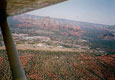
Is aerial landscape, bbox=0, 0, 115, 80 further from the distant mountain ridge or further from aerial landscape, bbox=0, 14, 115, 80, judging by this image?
the distant mountain ridge

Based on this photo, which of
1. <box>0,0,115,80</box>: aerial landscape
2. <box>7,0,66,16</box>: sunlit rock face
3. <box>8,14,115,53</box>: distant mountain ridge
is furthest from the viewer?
<box>8,14,115,53</box>: distant mountain ridge

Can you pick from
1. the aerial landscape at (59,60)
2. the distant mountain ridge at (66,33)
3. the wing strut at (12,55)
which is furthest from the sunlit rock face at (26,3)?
the distant mountain ridge at (66,33)

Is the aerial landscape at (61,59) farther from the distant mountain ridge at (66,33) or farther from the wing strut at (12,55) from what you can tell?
the wing strut at (12,55)

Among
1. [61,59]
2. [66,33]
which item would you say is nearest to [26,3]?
[61,59]

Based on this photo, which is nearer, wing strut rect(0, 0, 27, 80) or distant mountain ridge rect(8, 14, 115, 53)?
wing strut rect(0, 0, 27, 80)

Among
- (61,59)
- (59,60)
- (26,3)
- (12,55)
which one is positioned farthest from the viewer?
(61,59)

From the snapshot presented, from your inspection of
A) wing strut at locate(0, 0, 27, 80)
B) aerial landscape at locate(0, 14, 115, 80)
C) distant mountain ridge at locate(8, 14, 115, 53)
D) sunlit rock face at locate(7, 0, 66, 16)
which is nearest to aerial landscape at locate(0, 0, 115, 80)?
aerial landscape at locate(0, 14, 115, 80)

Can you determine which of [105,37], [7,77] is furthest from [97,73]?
[105,37]

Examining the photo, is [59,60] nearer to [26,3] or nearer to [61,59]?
[61,59]

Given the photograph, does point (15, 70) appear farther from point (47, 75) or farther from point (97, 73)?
point (97, 73)

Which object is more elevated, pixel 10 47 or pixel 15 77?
pixel 10 47

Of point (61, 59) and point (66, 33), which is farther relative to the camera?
point (66, 33)
